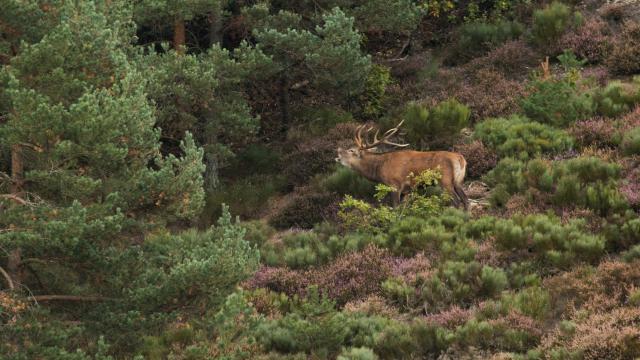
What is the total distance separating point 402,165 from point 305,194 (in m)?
2.51

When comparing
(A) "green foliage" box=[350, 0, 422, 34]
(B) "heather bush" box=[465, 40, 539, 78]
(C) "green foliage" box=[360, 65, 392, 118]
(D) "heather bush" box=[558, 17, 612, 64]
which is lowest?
(C) "green foliage" box=[360, 65, 392, 118]

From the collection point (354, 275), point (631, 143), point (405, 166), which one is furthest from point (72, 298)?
point (631, 143)

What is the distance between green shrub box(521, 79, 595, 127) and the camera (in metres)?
15.2

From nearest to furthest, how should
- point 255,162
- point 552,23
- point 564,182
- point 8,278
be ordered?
point 8,278 < point 564,182 < point 255,162 < point 552,23

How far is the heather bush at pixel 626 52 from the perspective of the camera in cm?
1705

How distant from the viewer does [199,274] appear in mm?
9383

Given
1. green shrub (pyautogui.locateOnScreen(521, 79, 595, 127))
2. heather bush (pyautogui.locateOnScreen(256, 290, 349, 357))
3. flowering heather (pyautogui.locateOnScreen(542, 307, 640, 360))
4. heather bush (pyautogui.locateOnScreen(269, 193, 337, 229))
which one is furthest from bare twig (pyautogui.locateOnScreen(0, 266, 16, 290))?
green shrub (pyautogui.locateOnScreen(521, 79, 595, 127))

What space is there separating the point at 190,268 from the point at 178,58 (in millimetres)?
7287

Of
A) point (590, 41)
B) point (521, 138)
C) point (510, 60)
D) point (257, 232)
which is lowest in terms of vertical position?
point (257, 232)

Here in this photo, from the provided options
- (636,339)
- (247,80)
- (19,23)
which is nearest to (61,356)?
(19,23)

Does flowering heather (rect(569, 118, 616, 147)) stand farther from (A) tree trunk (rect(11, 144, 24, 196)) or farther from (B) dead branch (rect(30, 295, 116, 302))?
(A) tree trunk (rect(11, 144, 24, 196))

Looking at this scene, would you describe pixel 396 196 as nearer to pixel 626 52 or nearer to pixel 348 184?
pixel 348 184

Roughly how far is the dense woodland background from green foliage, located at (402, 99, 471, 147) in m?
0.05

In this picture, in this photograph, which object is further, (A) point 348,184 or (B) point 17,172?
(A) point 348,184
